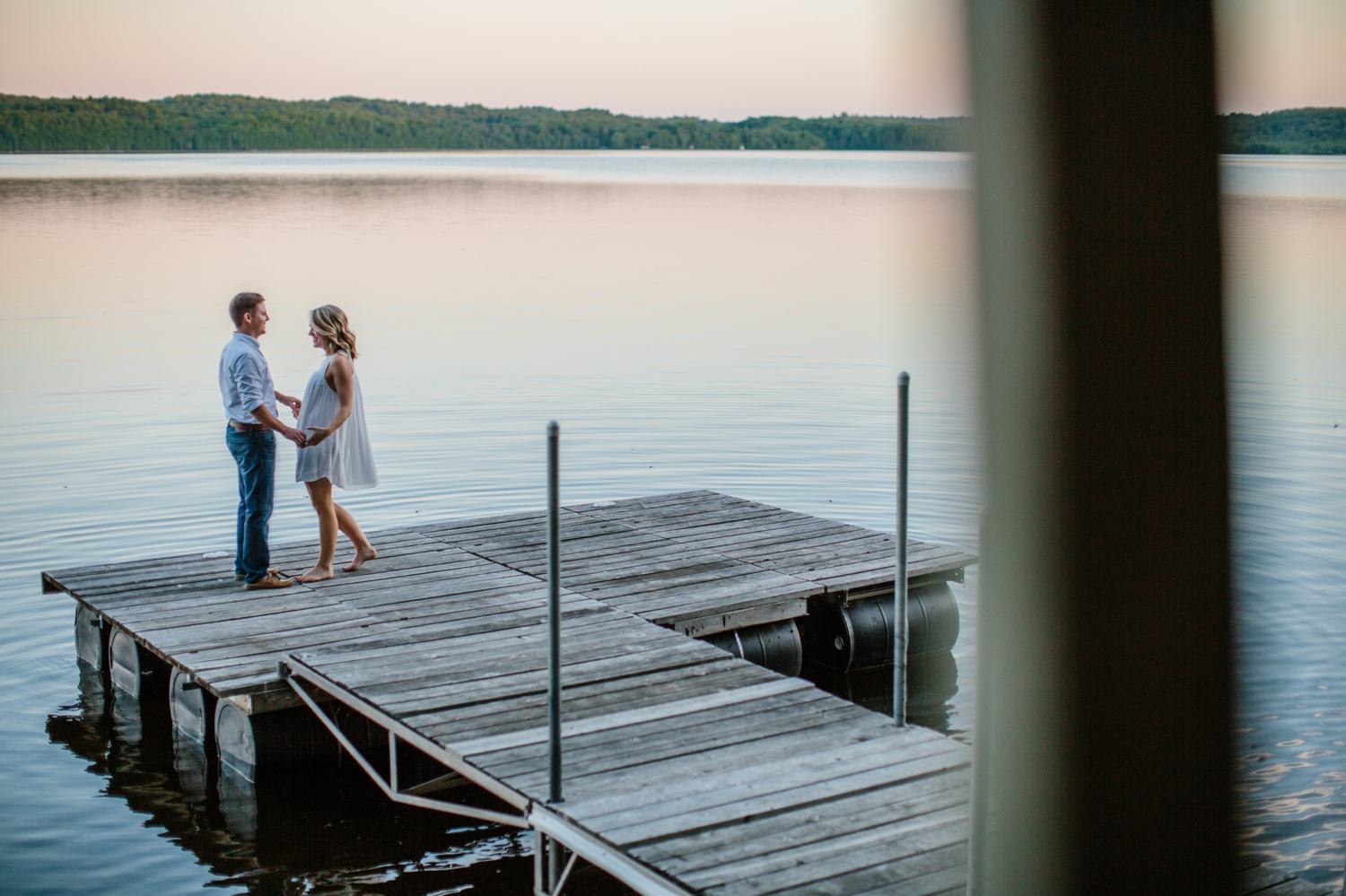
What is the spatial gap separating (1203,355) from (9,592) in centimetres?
1101

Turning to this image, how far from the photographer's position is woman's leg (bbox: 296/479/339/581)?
26.5ft

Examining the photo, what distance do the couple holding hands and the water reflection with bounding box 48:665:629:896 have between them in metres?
1.34

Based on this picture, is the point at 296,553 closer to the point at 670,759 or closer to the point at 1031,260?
the point at 670,759

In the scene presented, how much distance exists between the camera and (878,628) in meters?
9.16

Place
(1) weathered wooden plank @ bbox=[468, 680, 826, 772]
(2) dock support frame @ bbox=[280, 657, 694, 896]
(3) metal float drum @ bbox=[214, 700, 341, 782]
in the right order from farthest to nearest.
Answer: (3) metal float drum @ bbox=[214, 700, 341, 782] < (1) weathered wooden plank @ bbox=[468, 680, 826, 772] < (2) dock support frame @ bbox=[280, 657, 694, 896]

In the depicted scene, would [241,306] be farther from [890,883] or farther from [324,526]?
[890,883]

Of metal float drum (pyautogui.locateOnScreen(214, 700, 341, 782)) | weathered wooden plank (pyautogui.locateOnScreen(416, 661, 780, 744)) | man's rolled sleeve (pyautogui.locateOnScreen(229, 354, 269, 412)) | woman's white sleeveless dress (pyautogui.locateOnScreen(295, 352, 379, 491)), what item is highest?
man's rolled sleeve (pyautogui.locateOnScreen(229, 354, 269, 412))

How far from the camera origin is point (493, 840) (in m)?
6.65

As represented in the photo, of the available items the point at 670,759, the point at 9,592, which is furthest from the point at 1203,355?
the point at 9,592

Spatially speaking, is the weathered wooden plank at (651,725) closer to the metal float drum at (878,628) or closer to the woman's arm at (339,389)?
the metal float drum at (878,628)

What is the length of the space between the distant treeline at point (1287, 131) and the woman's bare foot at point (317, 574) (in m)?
7.82

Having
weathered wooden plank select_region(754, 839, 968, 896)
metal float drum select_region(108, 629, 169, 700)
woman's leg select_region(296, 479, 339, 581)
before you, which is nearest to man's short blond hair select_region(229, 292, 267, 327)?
woman's leg select_region(296, 479, 339, 581)

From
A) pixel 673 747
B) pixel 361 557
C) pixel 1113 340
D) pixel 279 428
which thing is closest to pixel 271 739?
pixel 279 428

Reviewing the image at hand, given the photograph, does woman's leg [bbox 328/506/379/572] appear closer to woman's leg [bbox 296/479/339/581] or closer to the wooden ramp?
woman's leg [bbox 296/479/339/581]
